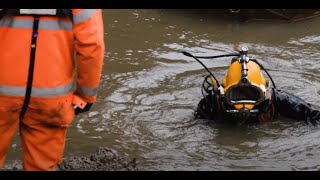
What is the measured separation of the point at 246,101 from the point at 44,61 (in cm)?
248

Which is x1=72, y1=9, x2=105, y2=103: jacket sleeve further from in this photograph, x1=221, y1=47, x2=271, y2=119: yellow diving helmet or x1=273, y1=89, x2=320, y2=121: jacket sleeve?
x1=273, y1=89, x2=320, y2=121: jacket sleeve

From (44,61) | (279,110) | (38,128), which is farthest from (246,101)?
(44,61)

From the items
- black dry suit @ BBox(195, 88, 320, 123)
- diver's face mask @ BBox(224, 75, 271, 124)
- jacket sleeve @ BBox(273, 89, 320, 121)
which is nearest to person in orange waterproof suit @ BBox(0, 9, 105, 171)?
diver's face mask @ BBox(224, 75, 271, 124)

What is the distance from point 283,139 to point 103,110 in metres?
2.04

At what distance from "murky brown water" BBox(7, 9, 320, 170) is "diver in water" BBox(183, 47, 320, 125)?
0.13m

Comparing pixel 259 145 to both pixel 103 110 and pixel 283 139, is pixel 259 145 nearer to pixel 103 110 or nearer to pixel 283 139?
pixel 283 139

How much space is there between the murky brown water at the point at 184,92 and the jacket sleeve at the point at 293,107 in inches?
5.6

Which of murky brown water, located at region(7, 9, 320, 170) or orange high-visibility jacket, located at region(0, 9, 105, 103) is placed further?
murky brown water, located at region(7, 9, 320, 170)

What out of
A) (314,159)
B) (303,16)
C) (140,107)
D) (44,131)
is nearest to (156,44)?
(140,107)

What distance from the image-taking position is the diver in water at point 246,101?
5061mm

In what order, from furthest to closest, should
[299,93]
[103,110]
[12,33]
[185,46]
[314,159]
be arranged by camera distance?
[185,46]
[299,93]
[103,110]
[314,159]
[12,33]

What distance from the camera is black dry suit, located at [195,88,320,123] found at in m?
5.48

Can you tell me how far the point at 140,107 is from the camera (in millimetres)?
6117

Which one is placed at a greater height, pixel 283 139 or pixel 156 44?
pixel 156 44
